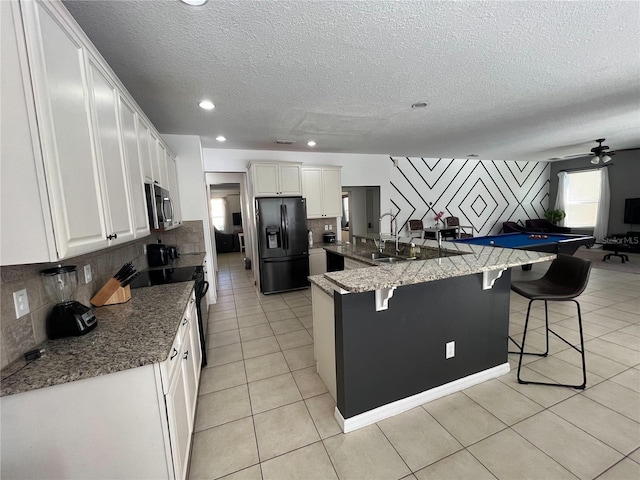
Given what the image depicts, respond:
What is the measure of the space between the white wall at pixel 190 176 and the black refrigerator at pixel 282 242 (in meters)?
0.86

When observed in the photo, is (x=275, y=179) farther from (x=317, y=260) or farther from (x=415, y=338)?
(x=415, y=338)

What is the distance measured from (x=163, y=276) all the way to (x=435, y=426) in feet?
8.55

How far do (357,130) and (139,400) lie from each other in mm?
3765

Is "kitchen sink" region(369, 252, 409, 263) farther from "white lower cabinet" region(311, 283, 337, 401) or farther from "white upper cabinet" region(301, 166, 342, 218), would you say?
"white upper cabinet" region(301, 166, 342, 218)

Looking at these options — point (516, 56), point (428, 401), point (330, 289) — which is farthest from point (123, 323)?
point (516, 56)

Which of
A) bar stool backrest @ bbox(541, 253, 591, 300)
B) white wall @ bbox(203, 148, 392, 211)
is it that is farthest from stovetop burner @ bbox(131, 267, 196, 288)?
Answer: bar stool backrest @ bbox(541, 253, 591, 300)

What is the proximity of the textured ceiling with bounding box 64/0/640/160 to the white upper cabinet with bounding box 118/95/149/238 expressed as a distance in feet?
1.32

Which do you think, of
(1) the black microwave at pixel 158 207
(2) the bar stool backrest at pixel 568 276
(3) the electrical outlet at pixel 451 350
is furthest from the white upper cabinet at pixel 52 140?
(2) the bar stool backrest at pixel 568 276

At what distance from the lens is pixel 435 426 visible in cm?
178

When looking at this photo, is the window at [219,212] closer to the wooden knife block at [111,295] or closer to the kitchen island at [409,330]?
the wooden knife block at [111,295]

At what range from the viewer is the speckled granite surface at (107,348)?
1.05m

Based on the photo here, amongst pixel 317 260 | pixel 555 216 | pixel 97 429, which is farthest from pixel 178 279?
pixel 555 216

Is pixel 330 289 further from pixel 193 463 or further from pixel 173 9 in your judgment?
pixel 173 9

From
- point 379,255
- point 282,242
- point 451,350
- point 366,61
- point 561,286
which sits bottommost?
point 451,350
